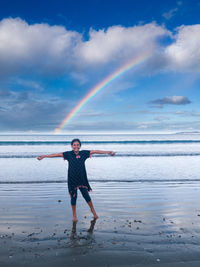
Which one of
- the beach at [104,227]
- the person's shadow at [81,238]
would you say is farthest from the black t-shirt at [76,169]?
the person's shadow at [81,238]

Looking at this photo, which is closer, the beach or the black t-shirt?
the beach

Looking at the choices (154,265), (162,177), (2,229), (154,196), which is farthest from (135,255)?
(162,177)

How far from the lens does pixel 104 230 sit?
605cm

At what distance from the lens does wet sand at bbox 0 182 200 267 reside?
4.52m

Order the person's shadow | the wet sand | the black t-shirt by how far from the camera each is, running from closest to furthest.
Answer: the wet sand
the person's shadow
the black t-shirt

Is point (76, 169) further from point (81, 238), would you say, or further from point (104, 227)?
point (81, 238)

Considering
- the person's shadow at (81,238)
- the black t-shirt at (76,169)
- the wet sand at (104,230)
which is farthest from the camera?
the black t-shirt at (76,169)

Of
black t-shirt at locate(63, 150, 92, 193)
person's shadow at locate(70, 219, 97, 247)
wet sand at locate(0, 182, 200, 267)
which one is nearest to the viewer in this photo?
wet sand at locate(0, 182, 200, 267)

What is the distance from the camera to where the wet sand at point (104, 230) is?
4520 millimetres

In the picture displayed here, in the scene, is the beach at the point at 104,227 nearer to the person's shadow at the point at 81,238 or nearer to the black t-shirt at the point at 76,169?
the person's shadow at the point at 81,238

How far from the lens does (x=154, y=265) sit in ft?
14.0

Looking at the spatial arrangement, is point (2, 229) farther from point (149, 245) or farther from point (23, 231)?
point (149, 245)

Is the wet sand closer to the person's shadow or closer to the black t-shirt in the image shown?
the person's shadow

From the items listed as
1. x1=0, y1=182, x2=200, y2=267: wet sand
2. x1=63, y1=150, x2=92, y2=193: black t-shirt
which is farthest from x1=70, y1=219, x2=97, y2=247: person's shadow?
x1=63, y1=150, x2=92, y2=193: black t-shirt
